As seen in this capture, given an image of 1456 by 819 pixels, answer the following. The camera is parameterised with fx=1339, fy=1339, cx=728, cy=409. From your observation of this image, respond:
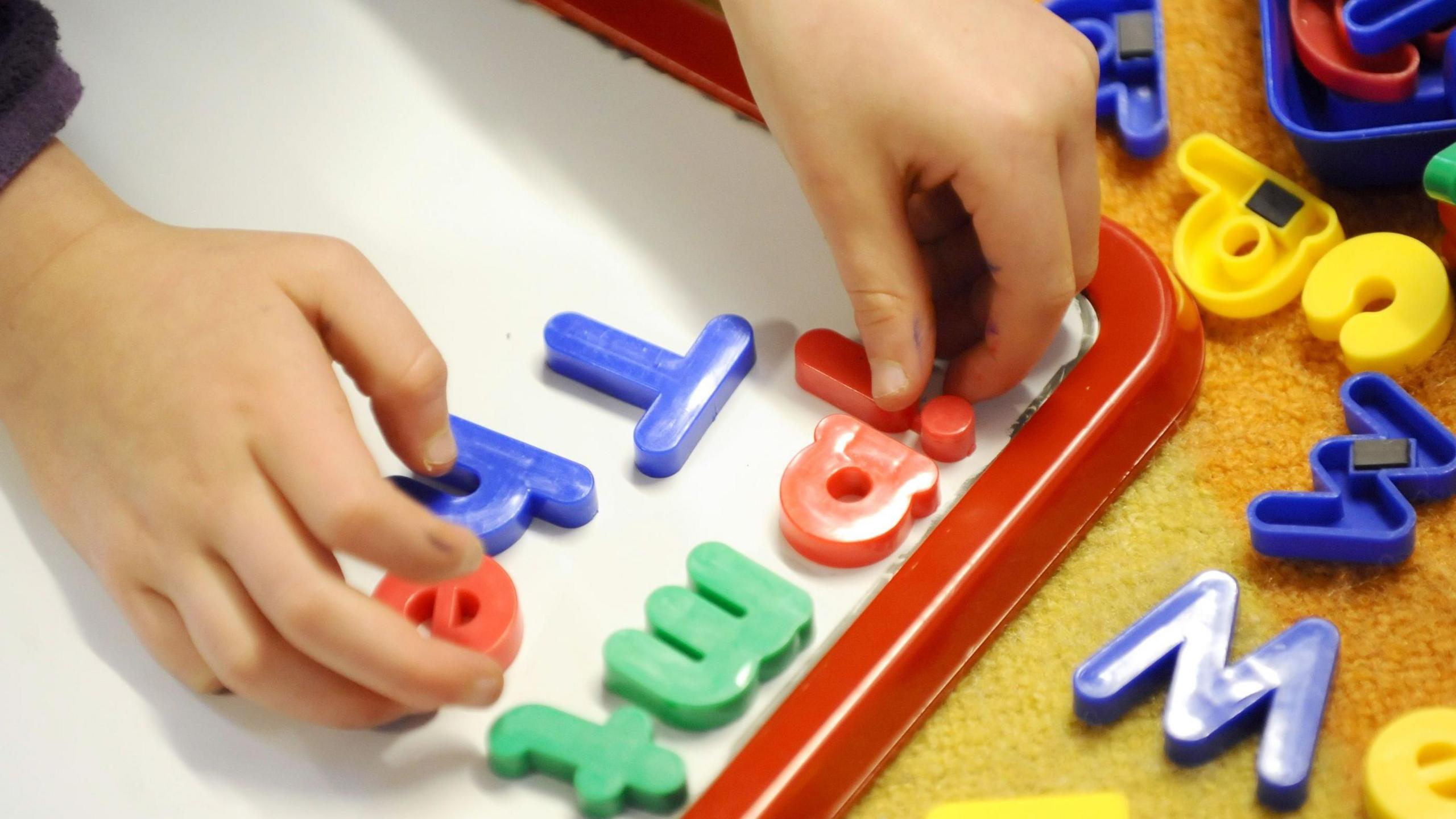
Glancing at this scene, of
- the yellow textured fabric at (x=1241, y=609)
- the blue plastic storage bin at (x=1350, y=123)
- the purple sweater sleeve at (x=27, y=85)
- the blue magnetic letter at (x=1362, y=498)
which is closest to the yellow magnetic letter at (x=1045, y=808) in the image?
the yellow textured fabric at (x=1241, y=609)

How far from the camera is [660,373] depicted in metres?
0.63

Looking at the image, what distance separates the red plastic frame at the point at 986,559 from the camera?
1.72 feet

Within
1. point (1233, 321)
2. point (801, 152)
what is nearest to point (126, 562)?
point (801, 152)

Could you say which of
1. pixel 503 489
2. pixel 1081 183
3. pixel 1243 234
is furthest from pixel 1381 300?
pixel 503 489

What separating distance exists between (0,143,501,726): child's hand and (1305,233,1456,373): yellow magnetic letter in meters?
0.41

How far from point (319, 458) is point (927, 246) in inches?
11.5

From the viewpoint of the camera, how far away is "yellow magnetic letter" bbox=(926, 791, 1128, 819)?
50cm

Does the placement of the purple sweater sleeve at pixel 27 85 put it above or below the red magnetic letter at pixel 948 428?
below

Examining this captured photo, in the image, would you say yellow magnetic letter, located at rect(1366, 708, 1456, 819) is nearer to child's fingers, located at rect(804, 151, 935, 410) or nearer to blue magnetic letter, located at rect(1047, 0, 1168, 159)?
child's fingers, located at rect(804, 151, 935, 410)

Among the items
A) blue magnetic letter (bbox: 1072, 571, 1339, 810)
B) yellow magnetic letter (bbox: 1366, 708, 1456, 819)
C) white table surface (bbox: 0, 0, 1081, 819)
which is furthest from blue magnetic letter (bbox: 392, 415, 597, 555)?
yellow magnetic letter (bbox: 1366, 708, 1456, 819)

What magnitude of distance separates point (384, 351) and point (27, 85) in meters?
0.26

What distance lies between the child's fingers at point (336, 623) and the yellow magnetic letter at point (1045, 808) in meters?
0.19

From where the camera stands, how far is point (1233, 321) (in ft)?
2.17

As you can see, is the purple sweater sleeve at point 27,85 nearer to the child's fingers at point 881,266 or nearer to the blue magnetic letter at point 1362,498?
the child's fingers at point 881,266
